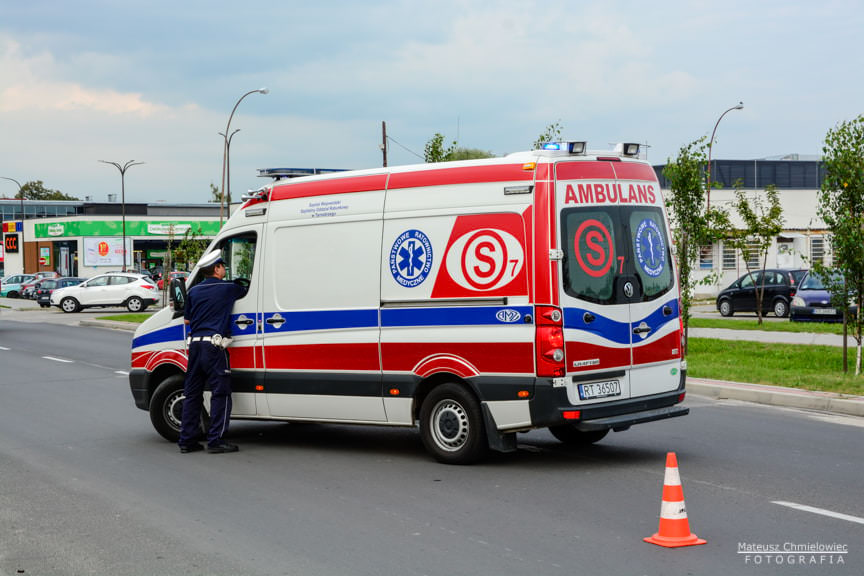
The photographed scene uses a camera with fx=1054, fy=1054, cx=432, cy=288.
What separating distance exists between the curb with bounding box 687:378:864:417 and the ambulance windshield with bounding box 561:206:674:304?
182 inches

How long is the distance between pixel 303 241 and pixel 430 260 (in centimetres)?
141

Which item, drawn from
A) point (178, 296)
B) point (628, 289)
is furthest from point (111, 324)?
point (628, 289)

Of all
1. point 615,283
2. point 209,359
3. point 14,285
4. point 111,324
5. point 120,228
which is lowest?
point 111,324

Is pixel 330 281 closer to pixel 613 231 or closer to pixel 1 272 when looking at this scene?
pixel 613 231

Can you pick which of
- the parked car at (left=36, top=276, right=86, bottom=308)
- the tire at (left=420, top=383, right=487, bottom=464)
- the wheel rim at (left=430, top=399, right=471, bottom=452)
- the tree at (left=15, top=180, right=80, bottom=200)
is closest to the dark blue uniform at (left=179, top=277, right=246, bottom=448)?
the tire at (left=420, top=383, right=487, bottom=464)

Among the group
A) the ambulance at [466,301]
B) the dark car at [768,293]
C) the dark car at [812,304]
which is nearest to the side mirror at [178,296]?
the ambulance at [466,301]

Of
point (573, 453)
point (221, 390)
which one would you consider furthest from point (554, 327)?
point (221, 390)

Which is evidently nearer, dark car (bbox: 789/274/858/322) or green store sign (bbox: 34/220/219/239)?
dark car (bbox: 789/274/858/322)

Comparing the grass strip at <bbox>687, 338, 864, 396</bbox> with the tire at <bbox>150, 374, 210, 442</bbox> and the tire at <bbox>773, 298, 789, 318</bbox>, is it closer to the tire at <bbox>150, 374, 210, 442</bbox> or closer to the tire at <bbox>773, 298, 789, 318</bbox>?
the tire at <bbox>150, 374, 210, 442</bbox>

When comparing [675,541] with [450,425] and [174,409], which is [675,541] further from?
[174,409]

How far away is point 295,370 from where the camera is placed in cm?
952

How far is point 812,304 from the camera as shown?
26.1 m

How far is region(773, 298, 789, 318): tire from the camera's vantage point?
31156 millimetres

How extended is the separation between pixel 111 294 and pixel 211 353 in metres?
35.7
